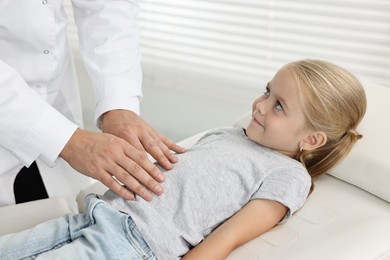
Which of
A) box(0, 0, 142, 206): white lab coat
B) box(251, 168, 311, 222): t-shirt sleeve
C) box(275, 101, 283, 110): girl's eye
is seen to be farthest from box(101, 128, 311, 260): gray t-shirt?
box(0, 0, 142, 206): white lab coat

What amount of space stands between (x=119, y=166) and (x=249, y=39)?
1.42 m

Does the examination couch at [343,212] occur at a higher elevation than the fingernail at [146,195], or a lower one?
lower

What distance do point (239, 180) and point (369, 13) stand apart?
43.6 inches

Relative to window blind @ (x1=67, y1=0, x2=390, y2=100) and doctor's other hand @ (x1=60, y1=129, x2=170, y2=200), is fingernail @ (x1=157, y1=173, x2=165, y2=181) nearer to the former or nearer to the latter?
doctor's other hand @ (x1=60, y1=129, x2=170, y2=200)

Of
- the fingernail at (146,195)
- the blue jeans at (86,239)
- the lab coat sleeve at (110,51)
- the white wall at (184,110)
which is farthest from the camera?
the white wall at (184,110)

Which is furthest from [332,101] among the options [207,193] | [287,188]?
[207,193]

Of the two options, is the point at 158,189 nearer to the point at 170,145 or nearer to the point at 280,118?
the point at 170,145

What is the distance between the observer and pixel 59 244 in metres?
1.37

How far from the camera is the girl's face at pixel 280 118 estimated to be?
1.55 m

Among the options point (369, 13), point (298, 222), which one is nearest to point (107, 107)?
point (298, 222)

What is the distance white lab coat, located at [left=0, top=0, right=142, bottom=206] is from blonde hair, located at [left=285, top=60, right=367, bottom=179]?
438mm

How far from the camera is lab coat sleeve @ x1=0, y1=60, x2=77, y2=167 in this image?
1.47 metres

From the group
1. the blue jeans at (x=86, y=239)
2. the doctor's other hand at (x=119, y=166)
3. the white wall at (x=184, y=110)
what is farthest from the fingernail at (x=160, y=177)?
the white wall at (x=184, y=110)

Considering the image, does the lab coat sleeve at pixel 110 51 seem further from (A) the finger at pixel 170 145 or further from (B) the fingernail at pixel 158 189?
(B) the fingernail at pixel 158 189
